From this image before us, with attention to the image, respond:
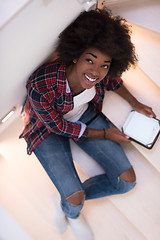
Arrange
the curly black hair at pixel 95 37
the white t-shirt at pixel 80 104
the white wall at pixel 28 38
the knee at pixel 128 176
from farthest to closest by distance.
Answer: the knee at pixel 128 176
the white t-shirt at pixel 80 104
the curly black hair at pixel 95 37
the white wall at pixel 28 38

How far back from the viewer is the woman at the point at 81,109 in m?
0.96

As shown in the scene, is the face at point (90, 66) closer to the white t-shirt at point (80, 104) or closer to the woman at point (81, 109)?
the woman at point (81, 109)

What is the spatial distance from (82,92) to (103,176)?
55 cm

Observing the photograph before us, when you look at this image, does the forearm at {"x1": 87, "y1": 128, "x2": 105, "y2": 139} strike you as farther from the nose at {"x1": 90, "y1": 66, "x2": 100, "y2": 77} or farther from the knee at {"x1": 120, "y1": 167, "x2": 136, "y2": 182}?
the nose at {"x1": 90, "y1": 66, "x2": 100, "y2": 77}

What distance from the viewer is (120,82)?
1299 millimetres

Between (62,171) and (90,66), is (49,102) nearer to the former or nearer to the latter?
(90,66)

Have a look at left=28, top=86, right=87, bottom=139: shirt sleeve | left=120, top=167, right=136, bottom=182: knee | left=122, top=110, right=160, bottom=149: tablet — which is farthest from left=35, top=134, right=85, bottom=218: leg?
left=122, top=110, right=160, bottom=149: tablet

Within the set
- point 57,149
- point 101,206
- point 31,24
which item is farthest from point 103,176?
point 31,24

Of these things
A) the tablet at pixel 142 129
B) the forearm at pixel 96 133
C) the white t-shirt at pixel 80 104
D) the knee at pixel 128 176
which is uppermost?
the white t-shirt at pixel 80 104

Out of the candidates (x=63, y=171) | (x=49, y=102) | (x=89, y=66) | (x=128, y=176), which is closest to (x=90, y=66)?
(x=89, y=66)

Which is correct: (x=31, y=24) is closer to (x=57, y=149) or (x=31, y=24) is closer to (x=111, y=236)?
(x=57, y=149)

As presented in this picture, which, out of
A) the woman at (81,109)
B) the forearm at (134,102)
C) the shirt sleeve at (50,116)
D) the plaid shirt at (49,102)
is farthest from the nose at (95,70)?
the forearm at (134,102)

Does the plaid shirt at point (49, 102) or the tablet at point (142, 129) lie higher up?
the plaid shirt at point (49, 102)

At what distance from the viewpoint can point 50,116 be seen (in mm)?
1089
